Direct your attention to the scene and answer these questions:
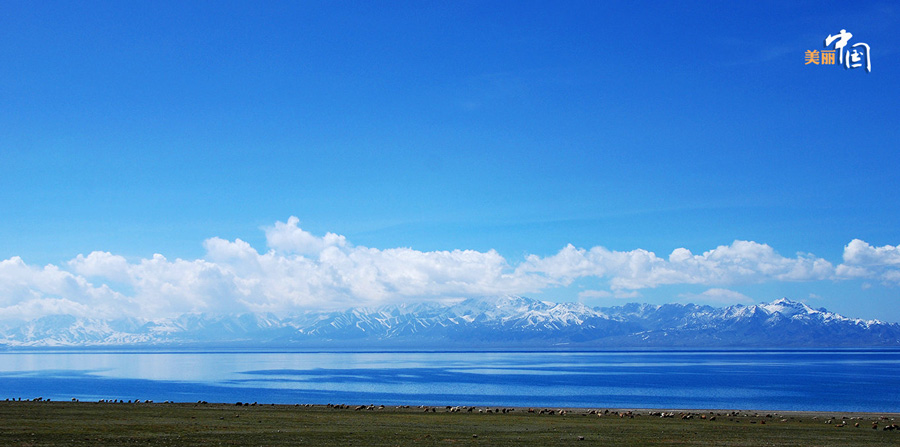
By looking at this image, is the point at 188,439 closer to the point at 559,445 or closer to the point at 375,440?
the point at 375,440

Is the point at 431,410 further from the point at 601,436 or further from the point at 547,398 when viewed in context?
the point at 547,398

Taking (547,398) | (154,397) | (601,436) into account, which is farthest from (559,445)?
(154,397)

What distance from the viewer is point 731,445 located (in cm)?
3988

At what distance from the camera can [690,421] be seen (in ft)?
194

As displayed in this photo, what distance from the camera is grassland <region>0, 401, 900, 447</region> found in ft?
126

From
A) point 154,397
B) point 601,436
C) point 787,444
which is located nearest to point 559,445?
point 601,436

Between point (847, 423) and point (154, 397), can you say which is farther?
point (154, 397)

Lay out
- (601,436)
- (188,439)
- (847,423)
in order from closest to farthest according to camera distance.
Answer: (188,439) → (601,436) → (847,423)

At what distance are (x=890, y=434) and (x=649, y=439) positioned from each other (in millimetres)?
19908

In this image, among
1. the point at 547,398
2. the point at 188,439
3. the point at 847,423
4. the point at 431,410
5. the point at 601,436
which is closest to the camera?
the point at 188,439

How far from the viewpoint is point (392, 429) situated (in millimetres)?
46938

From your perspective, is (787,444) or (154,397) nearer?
(787,444)

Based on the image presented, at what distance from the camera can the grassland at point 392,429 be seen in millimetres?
38500

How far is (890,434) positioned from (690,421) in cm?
1520
